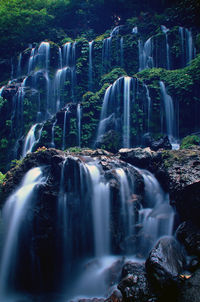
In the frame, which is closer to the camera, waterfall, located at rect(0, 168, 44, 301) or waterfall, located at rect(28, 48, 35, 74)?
waterfall, located at rect(0, 168, 44, 301)

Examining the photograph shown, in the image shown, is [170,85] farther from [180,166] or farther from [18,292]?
[18,292]

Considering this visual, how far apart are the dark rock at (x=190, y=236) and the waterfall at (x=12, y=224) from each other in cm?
481

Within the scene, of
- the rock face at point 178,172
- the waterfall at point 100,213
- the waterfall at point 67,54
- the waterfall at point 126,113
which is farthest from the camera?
the waterfall at point 67,54

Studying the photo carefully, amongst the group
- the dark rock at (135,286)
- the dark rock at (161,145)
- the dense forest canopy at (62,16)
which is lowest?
the dark rock at (135,286)

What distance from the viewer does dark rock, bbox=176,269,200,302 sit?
3917mm

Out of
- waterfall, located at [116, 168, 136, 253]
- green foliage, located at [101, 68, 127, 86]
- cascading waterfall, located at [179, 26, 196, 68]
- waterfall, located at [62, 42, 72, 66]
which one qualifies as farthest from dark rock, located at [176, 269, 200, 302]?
waterfall, located at [62, 42, 72, 66]

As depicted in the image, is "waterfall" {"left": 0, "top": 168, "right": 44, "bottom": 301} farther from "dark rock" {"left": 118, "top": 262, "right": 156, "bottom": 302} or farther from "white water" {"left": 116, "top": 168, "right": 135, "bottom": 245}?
"dark rock" {"left": 118, "top": 262, "right": 156, "bottom": 302}

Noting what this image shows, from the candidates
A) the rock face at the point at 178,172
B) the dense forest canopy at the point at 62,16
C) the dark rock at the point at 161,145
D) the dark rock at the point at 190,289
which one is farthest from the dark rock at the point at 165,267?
the dense forest canopy at the point at 62,16

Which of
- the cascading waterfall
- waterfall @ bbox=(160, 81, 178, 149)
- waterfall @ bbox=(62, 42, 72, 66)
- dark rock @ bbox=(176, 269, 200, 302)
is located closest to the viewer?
dark rock @ bbox=(176, 269, 200, 302)

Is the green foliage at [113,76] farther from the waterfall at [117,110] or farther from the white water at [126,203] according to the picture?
the white water at [126,203]

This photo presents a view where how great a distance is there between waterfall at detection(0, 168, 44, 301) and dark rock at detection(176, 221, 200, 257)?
4814mm

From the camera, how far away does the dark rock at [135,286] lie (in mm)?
4153

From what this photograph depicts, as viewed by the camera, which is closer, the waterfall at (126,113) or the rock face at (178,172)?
the rock face at (178,172)

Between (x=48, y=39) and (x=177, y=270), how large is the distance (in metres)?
25.4
